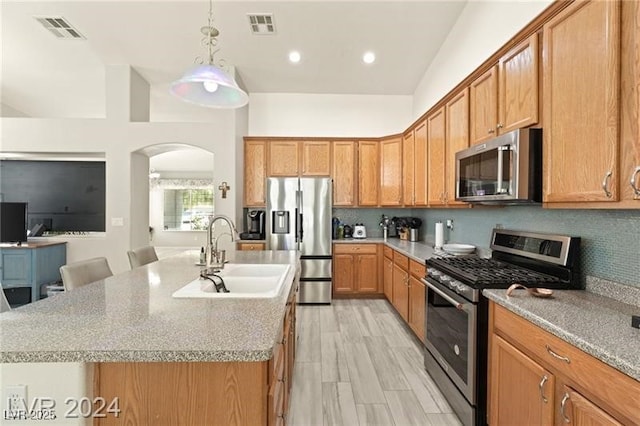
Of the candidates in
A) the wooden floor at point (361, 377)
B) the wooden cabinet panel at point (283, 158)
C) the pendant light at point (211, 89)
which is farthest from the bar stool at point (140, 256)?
the wooden cabinet panel at point (283, 158)

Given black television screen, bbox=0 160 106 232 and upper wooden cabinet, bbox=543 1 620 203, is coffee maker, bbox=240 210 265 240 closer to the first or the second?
black television screen, bbox=0 160 106 232

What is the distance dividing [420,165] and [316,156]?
175 cm

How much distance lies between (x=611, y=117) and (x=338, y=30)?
2.95 meters

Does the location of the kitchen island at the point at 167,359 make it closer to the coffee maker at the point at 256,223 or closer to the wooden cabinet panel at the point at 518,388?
the wooden cabinet panel at the point at 518,388

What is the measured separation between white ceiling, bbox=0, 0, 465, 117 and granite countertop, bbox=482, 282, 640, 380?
292 centimetres

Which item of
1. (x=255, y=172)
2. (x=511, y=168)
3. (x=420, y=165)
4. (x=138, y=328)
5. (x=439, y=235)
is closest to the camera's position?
(x=138, y=328)

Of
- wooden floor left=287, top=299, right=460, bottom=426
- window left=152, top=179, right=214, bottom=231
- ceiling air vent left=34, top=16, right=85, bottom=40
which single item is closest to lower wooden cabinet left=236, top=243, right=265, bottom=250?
wooden floor left=287, top=299, right=460, bottom=426

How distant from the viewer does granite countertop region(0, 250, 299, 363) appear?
37.7 inches

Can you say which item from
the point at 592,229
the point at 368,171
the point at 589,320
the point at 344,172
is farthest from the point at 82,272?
the point at 368,171

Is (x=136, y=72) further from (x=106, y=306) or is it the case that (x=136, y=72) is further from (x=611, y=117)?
(x=611, y=117)

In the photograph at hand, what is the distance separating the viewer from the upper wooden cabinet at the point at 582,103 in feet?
4.55

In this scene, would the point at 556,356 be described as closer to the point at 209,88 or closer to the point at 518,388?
the point at 518,388

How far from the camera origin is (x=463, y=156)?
266cm

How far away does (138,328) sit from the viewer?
1110 mm
